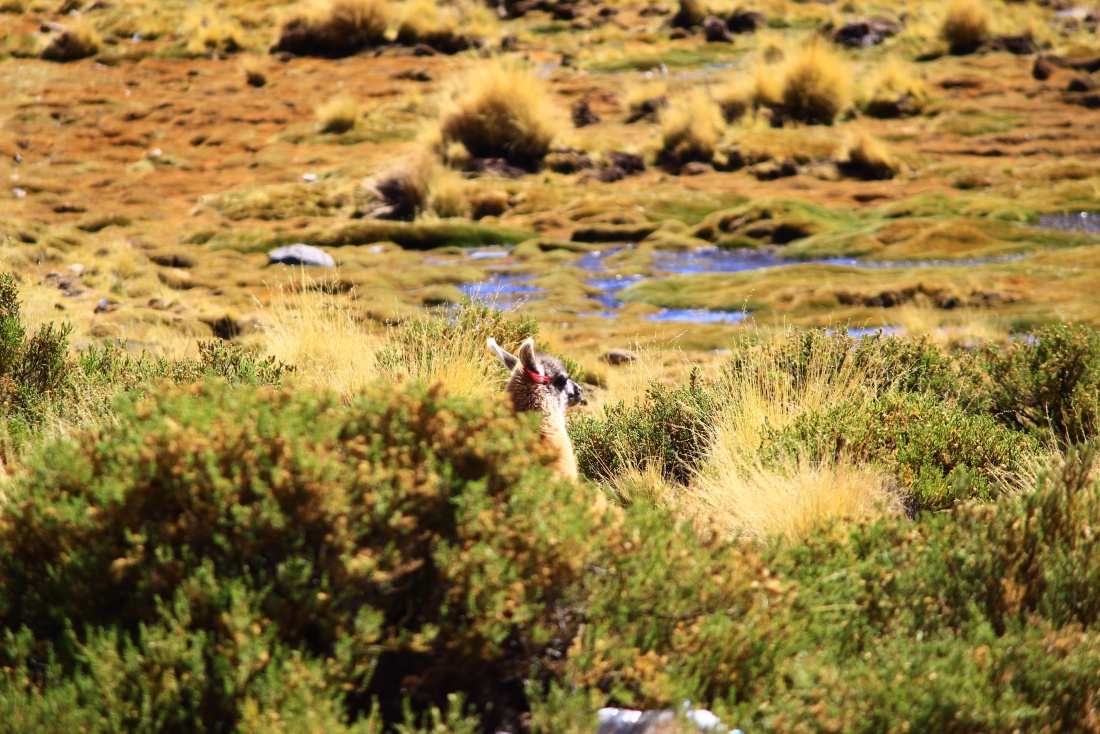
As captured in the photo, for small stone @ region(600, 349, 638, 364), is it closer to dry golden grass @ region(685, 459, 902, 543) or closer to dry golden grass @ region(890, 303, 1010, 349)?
dry golden grass @ region(890, 303, 1010, 349)

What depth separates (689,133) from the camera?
24375 millimetres

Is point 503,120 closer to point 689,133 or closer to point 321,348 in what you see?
point 689,133

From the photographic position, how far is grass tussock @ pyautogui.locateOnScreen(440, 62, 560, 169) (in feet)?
77.0

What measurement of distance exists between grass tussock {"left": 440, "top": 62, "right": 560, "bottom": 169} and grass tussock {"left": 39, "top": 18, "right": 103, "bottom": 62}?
1587 centimetres

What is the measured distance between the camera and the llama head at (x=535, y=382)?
5.33 metres

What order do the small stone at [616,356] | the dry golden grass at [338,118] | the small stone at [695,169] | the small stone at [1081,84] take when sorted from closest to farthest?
the small stone at [616,356]
the small stone at [695,169]
the dry golden grass at [338,118]
the small stone at [1081,84]

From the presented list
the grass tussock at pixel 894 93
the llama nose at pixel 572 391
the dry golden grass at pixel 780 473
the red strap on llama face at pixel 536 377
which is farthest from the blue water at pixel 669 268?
the grass tussock at pixel 894 93

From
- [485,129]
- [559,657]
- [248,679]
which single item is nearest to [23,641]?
[248,679]

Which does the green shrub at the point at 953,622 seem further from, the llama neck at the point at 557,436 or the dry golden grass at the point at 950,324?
the dry golden grass at the point at 950,324

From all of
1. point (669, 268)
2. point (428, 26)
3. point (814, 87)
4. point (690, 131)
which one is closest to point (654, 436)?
point (669, 268)

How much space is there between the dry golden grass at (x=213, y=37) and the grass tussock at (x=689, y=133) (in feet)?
58.8

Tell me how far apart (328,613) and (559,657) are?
84 centimetres

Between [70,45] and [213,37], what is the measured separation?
4595 millimetres

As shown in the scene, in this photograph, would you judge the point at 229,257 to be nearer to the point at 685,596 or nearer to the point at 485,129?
the point at 485,129
